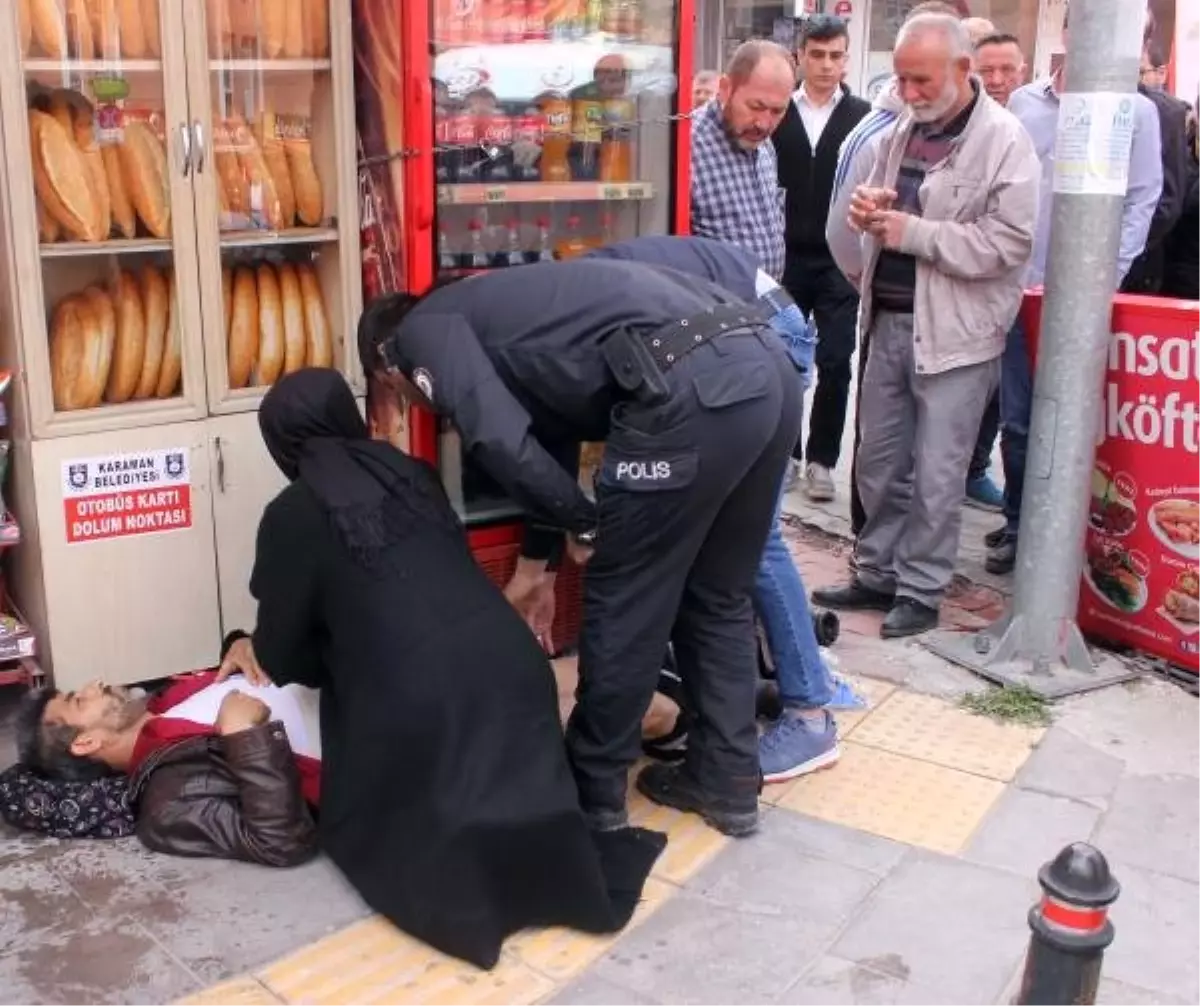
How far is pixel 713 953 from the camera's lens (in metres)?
2.95

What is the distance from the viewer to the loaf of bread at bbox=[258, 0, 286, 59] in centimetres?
397

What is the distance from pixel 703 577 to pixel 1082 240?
170cm

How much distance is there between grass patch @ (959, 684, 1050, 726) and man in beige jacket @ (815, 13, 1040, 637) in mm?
538

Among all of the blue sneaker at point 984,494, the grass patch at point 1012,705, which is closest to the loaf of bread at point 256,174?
the grass patch at point 1012,705

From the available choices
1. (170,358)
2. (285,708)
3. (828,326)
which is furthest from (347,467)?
(828,326)

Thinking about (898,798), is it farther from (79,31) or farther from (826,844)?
(79,31)

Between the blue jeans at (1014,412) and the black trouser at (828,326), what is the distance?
898 mm

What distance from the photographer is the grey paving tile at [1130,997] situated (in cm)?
282

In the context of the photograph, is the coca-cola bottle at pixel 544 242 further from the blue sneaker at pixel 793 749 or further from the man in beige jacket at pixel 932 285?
the blue sneaker at pixel 793 749

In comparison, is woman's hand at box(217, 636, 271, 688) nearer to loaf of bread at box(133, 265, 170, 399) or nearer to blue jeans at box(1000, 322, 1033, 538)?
loaf of bread at box(133, 265, 170, 399)

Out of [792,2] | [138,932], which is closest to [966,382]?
[138,932]

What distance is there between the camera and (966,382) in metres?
Answer: 4.57

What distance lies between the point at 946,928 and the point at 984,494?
3572mm

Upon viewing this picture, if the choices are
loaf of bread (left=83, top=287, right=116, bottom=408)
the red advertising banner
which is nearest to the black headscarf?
loaf of bread (left=83, top=287, right=116, bottom=408)
